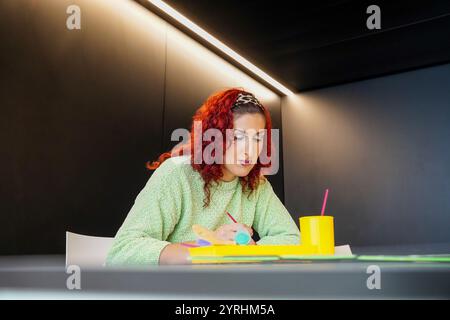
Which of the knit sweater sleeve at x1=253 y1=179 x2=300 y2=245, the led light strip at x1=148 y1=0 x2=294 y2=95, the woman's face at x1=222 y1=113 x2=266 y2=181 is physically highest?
the led light strip at x1=148 y1=0 x2=294 y2=95

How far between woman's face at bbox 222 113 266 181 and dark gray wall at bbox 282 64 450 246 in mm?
2725

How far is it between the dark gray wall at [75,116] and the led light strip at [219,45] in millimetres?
106

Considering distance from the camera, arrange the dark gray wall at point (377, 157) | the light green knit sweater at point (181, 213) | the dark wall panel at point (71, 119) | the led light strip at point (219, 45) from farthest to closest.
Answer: the dark gray wall at point (377, 157), the led light strip at point (219, 45), the dark wall panel at point (71, 119), the light green knit sweater at point (181, 213)

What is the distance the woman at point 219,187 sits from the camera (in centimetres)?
114

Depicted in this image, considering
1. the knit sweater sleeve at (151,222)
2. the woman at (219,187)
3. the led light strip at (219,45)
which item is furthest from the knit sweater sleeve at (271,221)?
the led light strip at (219,45)

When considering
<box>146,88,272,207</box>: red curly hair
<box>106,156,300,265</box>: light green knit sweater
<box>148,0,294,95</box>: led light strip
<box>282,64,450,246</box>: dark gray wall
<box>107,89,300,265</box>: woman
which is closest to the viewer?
<box>106,156,300,265</box>: light green knit sweater

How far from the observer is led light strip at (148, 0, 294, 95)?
271cm

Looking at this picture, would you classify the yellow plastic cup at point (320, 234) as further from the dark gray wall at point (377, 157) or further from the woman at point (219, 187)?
the dark gray wall at point (377, 157)

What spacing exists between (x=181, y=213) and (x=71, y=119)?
1045mm

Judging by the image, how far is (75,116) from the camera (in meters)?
2.07

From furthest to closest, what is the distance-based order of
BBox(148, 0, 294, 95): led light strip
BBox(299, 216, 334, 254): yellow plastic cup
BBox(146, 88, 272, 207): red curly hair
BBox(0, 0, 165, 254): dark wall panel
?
BBox(148, 0, 294, 95): led light strip → BBox(0, 0, 165, 254): dark wall panel → BBox(146, 88, 272, 207): red curly hair → BBox(299, 216, 334, 254): yellow plastic cup

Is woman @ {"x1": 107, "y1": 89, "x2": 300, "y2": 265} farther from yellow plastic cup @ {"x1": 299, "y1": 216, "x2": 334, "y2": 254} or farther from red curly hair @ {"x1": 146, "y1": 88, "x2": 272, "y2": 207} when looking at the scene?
yellow plastic cup @ {"x1": 299, "y1": 216, "x2": 334, "y2": 254}

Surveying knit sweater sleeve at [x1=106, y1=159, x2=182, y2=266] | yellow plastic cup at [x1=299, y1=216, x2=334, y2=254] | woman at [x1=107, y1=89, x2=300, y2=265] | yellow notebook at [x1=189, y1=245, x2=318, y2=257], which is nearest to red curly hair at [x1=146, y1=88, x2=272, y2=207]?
woman at [x1=107, y1=89, x2=300, y2=265]
